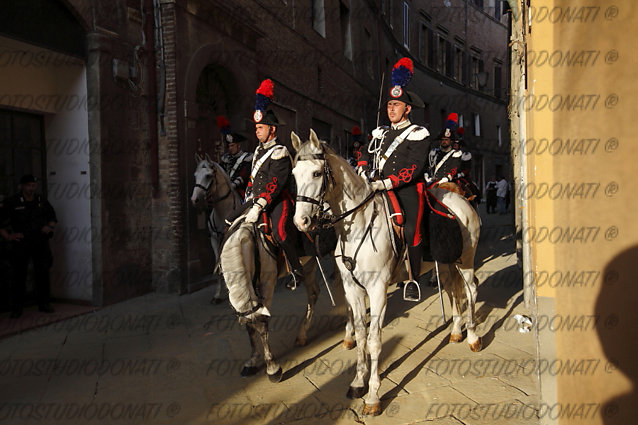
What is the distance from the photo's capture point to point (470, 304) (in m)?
5.34

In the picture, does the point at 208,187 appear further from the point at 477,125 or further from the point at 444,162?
the point at 477,125

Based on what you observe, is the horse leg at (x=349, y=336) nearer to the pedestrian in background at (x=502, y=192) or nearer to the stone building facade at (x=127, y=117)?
the stone building facade at (x=127, y=117)

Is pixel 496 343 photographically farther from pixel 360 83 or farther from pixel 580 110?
pixel 360 83

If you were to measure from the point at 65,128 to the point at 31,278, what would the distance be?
8.31ft

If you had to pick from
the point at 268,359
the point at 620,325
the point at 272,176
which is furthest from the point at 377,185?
the point at 620,325

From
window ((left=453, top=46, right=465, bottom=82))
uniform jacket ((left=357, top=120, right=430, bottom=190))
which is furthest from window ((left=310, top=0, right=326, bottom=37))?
window ((left=453, top=46, right=465, bottom=82))

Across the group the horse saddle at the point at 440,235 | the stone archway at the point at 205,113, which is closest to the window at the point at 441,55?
the stone archway at the point at 205,113

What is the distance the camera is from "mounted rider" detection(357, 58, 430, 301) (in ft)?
13.9

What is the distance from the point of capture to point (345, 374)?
14.8 ft

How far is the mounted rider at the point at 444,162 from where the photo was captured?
7.58m

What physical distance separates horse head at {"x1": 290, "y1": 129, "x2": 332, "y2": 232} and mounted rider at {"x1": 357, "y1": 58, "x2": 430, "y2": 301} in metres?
0.65

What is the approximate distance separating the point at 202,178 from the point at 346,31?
12.6 m

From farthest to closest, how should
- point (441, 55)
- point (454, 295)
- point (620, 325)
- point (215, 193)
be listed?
1. point (441, 55)
2. point (215, 193)
3. point (454, 295)
4. point (620, 325)

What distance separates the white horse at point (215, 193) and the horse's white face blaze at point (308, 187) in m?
3.76
